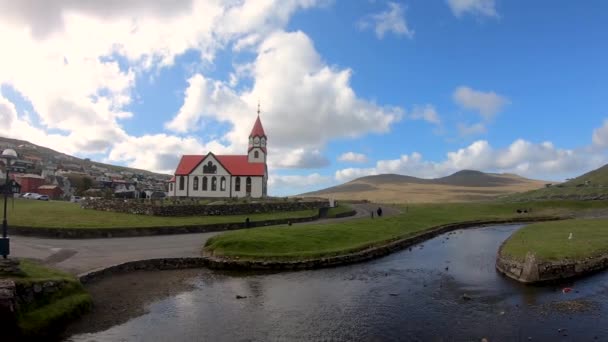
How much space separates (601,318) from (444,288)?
7.19m

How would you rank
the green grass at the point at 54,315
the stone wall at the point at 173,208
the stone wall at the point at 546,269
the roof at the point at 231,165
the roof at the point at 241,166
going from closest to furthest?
the green grass at the point at 54,315
the stone wall at the point at 546,269
the stone wall at the point at 173,208
the roof at the point at 241,166
the roof at the point at 231,165

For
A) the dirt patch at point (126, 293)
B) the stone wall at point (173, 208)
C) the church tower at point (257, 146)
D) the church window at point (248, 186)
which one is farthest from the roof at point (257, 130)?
the dirt patch at point (126, 293)

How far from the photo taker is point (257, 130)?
82.9 meters

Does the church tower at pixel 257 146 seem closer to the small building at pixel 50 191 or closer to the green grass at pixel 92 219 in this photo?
the green grass at pixel 92 219

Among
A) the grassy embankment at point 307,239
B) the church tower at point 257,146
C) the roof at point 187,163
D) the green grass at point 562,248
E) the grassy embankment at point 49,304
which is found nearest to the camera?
the grassy embankment at point 49,304

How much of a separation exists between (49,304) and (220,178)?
61.2 m

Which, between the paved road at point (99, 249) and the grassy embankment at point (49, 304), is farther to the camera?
the paved road at point (99, 249)

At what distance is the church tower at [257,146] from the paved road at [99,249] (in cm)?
4247

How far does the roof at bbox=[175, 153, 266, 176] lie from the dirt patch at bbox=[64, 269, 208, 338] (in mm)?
50814

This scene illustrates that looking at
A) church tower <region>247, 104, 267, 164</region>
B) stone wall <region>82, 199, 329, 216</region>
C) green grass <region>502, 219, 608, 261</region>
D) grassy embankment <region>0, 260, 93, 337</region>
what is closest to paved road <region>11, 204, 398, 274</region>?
grassy embankment <region>0, 260, 93, 337</region>

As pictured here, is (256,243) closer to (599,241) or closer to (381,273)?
(381,273)

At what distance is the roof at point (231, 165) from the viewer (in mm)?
77812

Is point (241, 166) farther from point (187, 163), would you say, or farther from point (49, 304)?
point (49, 304)

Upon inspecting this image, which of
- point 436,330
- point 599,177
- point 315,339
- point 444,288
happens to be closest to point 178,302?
point 315,339
